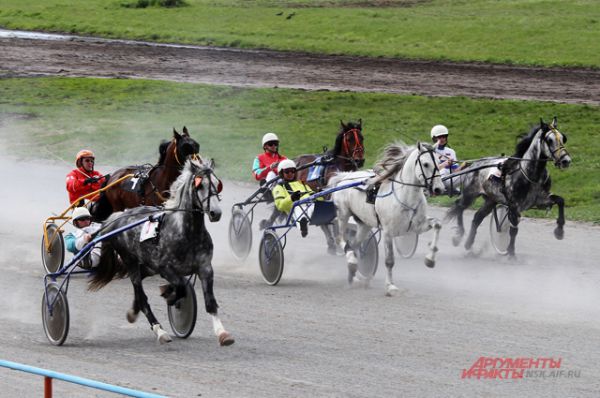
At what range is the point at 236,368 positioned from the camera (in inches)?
369

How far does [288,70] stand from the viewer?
30828 mm

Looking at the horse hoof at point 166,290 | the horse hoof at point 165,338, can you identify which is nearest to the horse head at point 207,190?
the horse hoof at point 166,290

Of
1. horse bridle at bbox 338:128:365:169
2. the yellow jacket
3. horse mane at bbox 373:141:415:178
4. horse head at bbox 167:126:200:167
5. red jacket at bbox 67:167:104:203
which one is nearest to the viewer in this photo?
horse head at bbox 167:126:200:167

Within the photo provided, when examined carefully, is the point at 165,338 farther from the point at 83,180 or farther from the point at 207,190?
the point at 83,180

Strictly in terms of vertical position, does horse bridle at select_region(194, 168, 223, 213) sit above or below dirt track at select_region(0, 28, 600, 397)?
above

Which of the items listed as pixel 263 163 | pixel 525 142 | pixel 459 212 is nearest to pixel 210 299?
pixel 263 163

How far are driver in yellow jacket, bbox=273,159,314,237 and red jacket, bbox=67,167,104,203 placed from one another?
77.4 inches

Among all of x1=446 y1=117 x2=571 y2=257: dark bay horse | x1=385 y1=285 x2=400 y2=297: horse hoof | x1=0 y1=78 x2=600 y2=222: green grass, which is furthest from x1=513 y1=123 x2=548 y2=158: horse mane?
x1=0 y1=78 x2=600 y2=222: green grass

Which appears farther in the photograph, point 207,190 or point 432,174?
point 432,174

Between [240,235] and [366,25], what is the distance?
22.7m

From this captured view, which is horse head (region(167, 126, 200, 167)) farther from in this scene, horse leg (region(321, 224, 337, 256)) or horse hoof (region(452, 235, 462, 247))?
horse hoof (region(452, 235, 462, 247))

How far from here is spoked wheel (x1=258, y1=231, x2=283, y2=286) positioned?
13047 millimetres

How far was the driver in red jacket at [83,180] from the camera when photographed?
42.6ft

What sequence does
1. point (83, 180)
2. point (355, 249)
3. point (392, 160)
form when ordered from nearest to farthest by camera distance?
point (392, 160), point (83, 180), point (355, 249)
